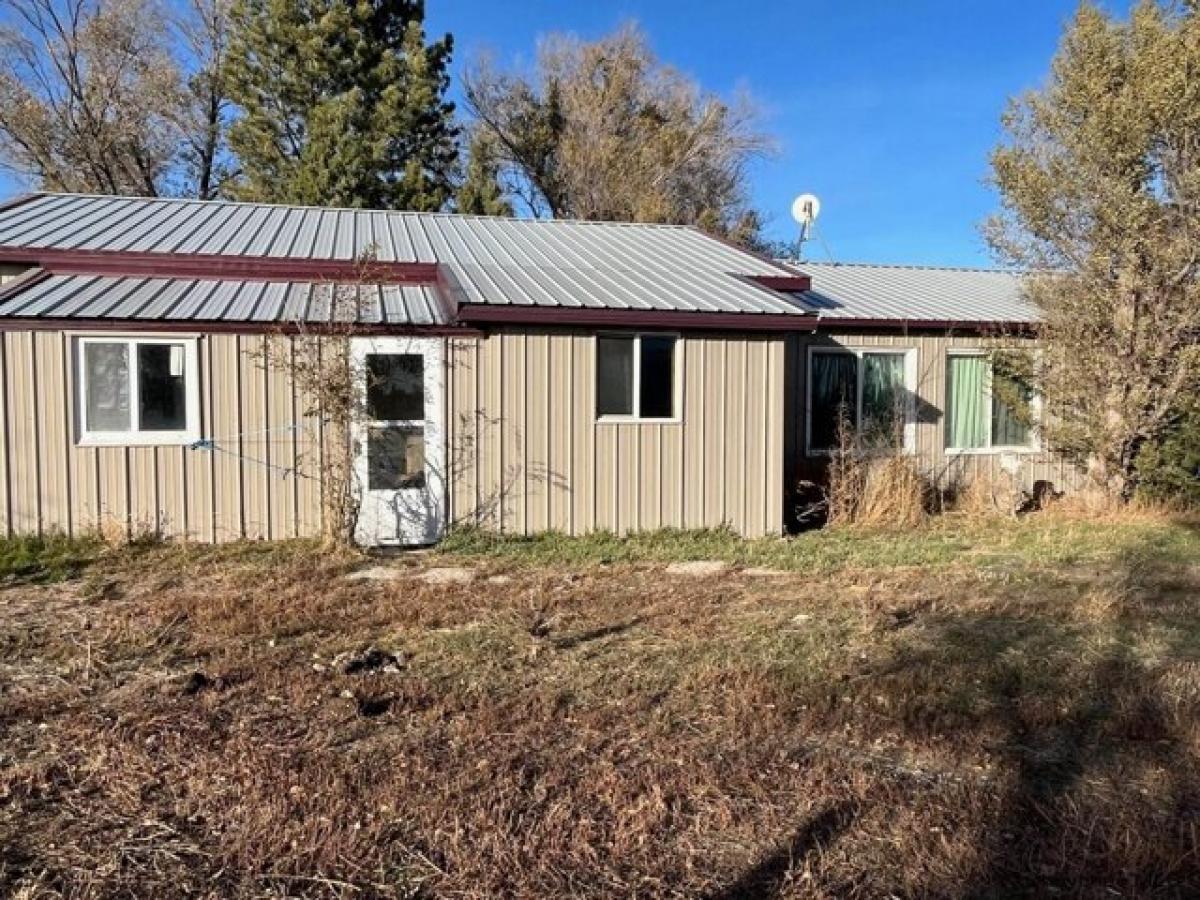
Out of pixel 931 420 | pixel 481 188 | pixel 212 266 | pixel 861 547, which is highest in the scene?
pixel 481 188

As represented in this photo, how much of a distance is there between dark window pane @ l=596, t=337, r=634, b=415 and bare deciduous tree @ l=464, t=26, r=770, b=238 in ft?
54.6

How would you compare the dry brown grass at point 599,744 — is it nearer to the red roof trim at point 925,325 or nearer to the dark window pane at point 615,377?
the dark window pane at point 615,377

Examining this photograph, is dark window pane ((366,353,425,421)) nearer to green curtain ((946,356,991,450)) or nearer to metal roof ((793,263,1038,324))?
metal roof ((793,263,1038,324))

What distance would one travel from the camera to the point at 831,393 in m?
11.6

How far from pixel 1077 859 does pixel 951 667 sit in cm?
204

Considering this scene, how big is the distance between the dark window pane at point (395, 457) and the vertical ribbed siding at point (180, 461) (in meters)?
0.55

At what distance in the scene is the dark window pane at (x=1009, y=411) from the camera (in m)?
11.6

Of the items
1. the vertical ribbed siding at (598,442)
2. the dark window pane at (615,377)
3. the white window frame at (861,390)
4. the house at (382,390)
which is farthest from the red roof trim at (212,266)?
the white window frame at (861,390)

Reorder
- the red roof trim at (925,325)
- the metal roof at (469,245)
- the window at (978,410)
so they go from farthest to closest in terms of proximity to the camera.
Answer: the window at (978,410), the red roof trim at (925,325), the metal roof at (469,245)

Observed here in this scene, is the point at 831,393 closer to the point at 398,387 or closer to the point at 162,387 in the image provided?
the point at 398,387

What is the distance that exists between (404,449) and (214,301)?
8.33ft

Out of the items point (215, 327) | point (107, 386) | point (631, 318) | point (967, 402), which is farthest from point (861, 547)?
point (107, 386)

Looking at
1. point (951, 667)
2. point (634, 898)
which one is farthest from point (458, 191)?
point (634, 898)

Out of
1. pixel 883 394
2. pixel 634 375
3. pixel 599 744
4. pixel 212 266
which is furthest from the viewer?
pixel 883 394
